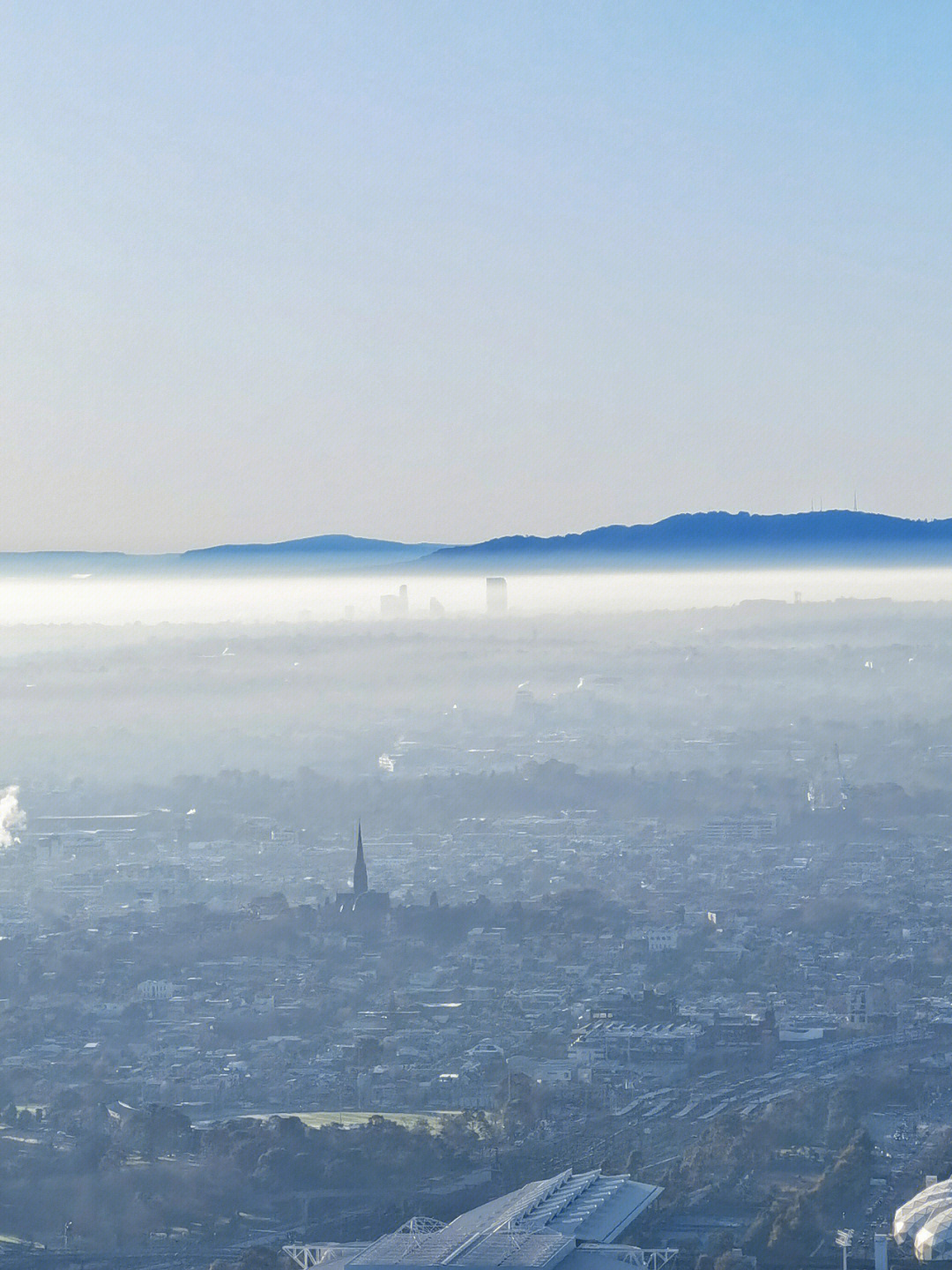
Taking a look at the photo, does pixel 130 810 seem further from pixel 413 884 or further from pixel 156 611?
pixel 413 884

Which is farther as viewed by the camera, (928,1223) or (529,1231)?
(928,1223)

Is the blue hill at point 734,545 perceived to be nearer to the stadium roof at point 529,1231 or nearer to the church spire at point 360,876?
the church spire at point 360,876

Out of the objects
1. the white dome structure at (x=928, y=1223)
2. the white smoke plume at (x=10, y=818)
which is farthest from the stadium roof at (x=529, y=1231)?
the white smoke plume at (x=10, y=818)

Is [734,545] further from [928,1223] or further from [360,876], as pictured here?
[928,1223]

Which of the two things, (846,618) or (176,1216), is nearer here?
(176,1216)

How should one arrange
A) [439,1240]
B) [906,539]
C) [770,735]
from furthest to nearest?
[770,735]
[906,539]
[439,1240]

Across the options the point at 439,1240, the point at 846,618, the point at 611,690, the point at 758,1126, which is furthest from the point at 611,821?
the point at 439,1240

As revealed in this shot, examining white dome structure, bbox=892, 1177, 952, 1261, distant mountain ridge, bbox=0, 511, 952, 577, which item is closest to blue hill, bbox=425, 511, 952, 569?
distant mountain ridge, bbox=0, 511, 952, 577

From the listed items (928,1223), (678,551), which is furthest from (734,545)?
(928,1223)

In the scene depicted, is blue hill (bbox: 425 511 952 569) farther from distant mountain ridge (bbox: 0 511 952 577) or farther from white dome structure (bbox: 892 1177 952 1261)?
white dome structure (bbox: 892 1177 952 1261)
